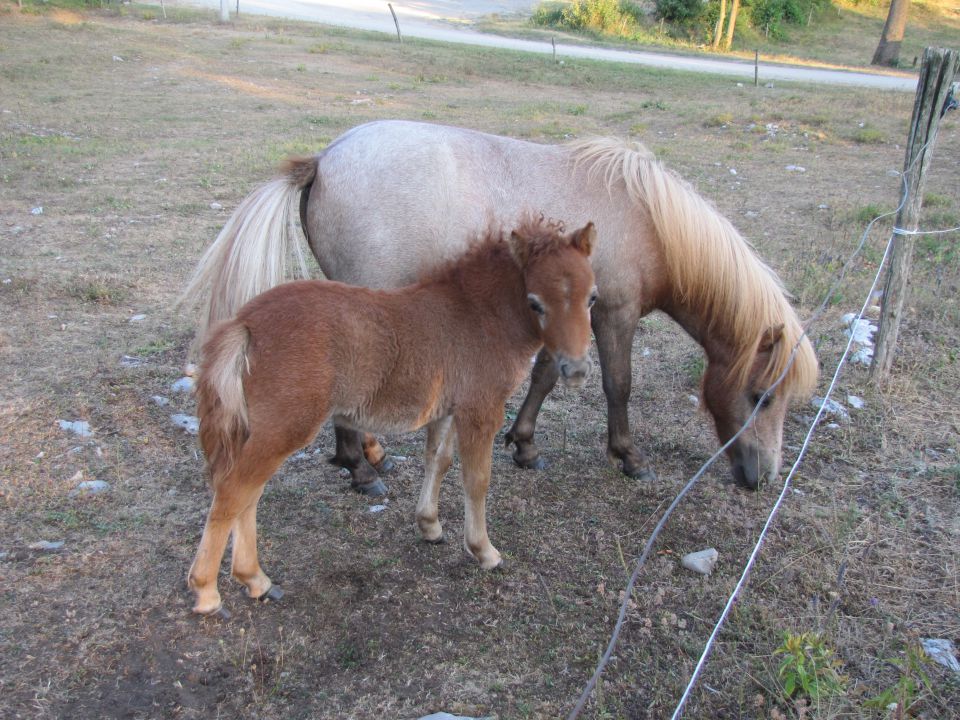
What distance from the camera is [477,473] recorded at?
135 inches

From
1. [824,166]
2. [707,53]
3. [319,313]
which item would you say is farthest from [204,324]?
[707,53]

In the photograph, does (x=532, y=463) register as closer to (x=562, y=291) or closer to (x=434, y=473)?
(x=434, y=473)

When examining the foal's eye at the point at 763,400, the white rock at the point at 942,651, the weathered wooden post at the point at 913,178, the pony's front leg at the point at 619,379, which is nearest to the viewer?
the white rock at the point at 942,651

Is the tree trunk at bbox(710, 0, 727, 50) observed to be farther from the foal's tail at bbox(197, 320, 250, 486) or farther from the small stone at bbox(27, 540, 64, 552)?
the small stone at bbox(27, 540, 64, 552)

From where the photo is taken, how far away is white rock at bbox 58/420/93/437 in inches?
174

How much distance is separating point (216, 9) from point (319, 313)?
95.3ft

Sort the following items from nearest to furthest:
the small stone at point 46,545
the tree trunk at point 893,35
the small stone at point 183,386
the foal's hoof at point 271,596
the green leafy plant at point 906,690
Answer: the green leafy plant at point 906,690, the foal's hoof at point 271,596, the small stone at point 46,545, the small stone at point 183,386, the tree trunk at point 893,35

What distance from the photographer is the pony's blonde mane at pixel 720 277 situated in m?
4.15

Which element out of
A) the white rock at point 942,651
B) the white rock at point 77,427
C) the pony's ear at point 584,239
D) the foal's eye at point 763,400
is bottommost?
the white rock at point 77,427

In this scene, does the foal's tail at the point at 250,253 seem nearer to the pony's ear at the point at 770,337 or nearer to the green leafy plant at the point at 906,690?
the pony's ear at the point at 770,337

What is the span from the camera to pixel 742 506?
4.25 meters

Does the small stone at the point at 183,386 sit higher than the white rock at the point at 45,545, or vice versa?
the small stone at the point at 183,386

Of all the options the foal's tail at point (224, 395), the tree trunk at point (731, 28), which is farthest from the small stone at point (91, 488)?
the tree trunk at point (731, 28)

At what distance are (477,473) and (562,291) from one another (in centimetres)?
97
